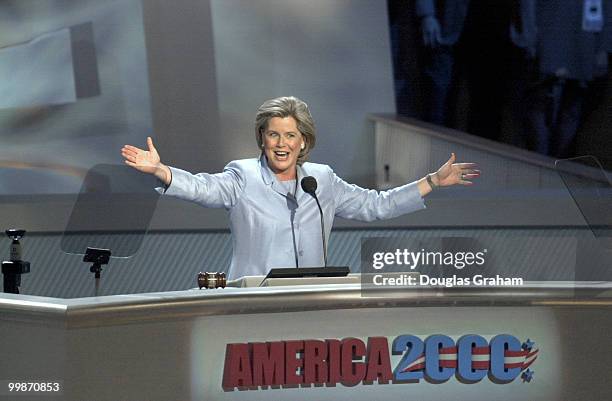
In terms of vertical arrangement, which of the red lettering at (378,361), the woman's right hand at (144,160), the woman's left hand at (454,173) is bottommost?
the red lettering at (378,361)

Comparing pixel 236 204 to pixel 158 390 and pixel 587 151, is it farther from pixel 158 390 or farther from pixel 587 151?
pixel 587 151

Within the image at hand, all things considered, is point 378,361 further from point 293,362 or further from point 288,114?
point 288,114

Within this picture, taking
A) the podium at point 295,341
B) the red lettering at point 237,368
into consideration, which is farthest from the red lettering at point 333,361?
the red lettering at point 237,368

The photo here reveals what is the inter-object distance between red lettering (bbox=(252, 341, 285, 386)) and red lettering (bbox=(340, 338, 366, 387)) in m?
0.13

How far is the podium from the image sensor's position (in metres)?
2.05

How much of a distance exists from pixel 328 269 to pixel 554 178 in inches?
146

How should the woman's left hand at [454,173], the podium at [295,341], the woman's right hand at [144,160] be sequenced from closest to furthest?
the podium at [295,341], the woman's right hand at [144,160], the woman's left hand at [454,173]

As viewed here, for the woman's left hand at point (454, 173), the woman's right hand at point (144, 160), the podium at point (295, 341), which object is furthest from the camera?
the woman's left hand at point (454, 173)

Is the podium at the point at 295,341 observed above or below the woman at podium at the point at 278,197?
below

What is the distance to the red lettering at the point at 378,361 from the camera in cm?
212

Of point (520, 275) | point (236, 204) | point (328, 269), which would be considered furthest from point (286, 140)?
point (520, 275)

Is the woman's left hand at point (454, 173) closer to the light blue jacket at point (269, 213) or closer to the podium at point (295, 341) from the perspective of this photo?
the light blue jacket at point (269, 213)

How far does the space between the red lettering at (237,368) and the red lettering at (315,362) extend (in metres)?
0.12

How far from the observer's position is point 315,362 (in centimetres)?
210
